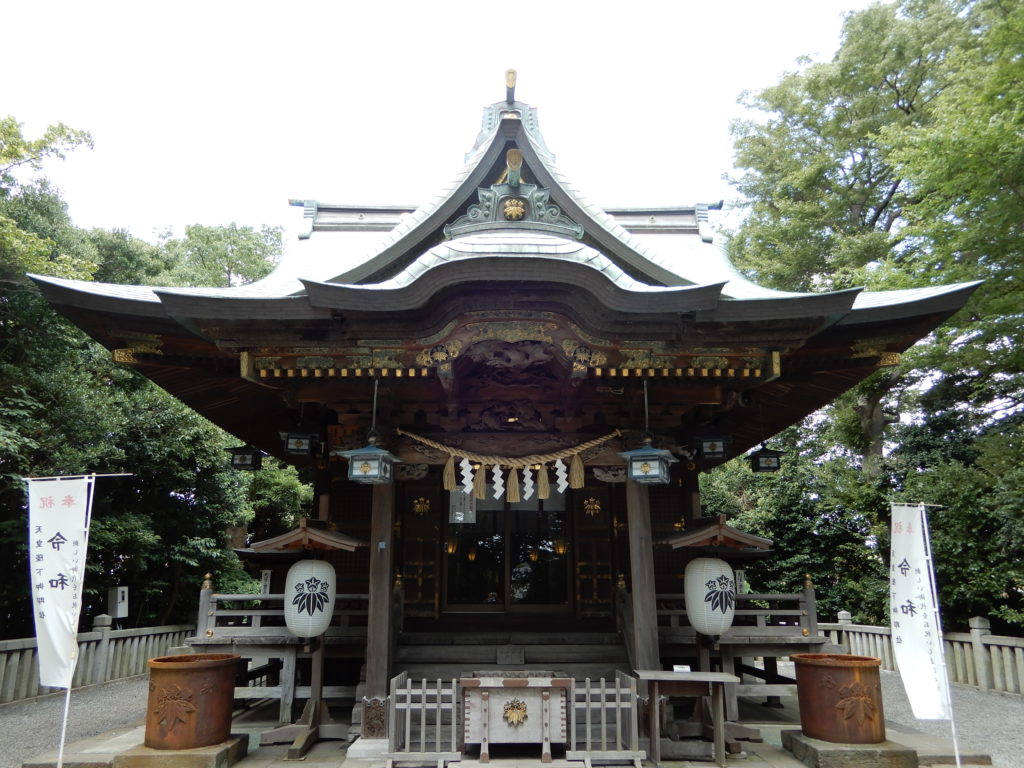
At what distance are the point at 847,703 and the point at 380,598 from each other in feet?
15.6

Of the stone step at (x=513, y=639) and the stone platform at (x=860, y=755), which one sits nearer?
the stone platform at (x=860, y=755)

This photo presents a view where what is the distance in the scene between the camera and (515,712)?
5.88 meters

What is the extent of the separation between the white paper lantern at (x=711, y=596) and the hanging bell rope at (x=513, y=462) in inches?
62.6

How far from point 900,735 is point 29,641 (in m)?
12.4

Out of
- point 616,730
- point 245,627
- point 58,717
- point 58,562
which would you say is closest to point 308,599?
point 245,627

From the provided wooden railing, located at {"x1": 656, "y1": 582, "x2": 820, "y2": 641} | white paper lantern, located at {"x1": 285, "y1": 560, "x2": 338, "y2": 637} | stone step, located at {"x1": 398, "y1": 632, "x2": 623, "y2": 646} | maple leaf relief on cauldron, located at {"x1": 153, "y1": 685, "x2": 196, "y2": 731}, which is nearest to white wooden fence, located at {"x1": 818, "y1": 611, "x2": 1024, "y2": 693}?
wooden railing, located at {"x1": 656, "y1": 582, "x2": 820, "y2": 641}

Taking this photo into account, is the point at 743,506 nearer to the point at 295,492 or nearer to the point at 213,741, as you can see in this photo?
the point at 295,492

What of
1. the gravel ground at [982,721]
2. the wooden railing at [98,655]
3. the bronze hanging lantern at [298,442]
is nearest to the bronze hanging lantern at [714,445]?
the gravel ground at [982,721]

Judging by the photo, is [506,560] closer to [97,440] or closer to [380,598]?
[380,598]

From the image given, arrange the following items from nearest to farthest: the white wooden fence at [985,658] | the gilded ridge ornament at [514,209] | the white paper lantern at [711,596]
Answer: the white paper lantern at [711,596], the gilded ridge ornament at [514,209], the white wooden fence at [985,658]

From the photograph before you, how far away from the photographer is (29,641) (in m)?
10.4

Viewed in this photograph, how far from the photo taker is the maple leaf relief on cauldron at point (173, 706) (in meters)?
6.00

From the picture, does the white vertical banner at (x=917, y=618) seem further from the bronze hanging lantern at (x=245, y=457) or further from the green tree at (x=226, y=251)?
the green tree at (x=226, y=251)

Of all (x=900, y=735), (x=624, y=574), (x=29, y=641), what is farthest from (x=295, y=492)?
(x=900, y=735)
